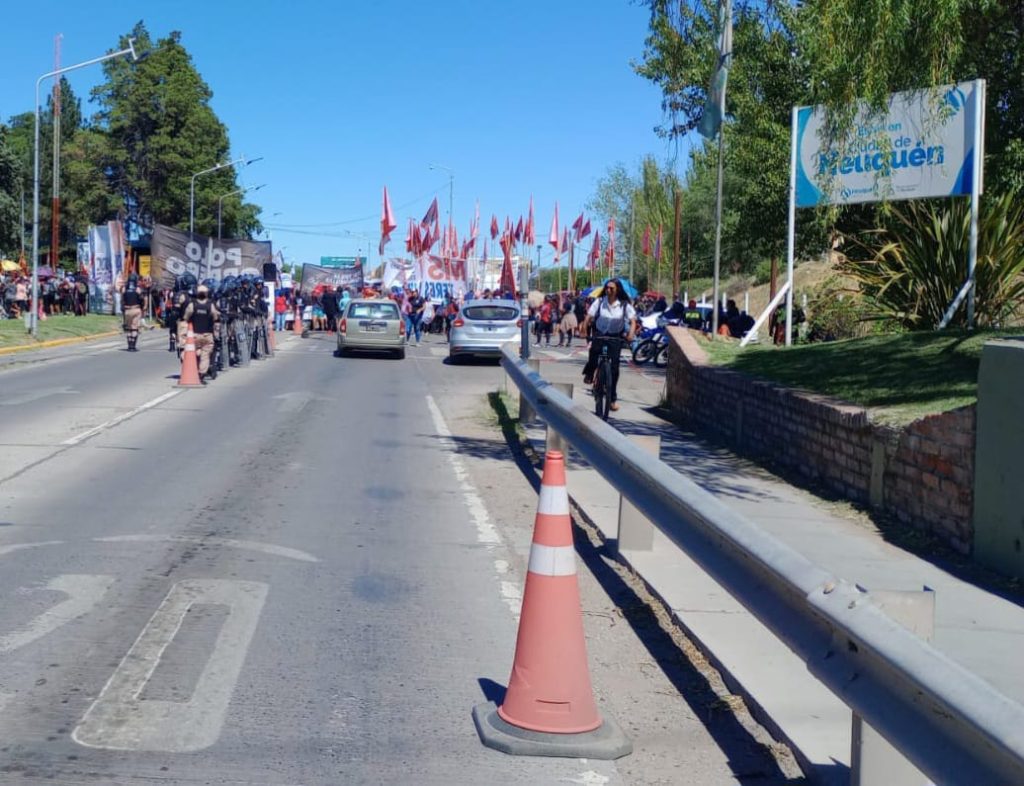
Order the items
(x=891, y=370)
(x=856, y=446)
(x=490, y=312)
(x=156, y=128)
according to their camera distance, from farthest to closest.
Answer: (x=156, y=128), (x=490, y=312), (x=891, y=370), (x=856, y=446)

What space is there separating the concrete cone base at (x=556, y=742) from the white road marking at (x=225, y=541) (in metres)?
3.39

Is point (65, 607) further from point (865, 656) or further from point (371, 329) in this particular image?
point (371, 329)

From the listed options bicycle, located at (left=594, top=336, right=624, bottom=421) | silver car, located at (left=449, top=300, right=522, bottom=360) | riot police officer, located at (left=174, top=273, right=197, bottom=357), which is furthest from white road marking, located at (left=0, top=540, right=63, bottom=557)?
silver car, located at (left=449, top=300, right=522, bottom=360)

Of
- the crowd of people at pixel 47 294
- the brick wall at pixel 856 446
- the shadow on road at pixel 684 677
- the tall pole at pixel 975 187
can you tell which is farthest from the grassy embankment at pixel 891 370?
the crowd of people at pixel 47 294

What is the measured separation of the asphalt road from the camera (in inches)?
183

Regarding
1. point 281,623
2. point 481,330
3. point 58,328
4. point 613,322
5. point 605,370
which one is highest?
point 613,322

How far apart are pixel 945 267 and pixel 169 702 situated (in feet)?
44.3

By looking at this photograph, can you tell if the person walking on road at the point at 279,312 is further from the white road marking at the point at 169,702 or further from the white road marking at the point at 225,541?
the white road marking at the point at 169,702

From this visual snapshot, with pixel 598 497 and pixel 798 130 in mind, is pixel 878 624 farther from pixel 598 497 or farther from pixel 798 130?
pixel 798 130

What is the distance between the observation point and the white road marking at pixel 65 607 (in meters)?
5.94

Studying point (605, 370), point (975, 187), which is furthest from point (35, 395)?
point (975, 187)

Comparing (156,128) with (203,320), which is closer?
(203,320)

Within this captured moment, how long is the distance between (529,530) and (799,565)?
17.0 feet

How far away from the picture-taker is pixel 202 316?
20.5m
